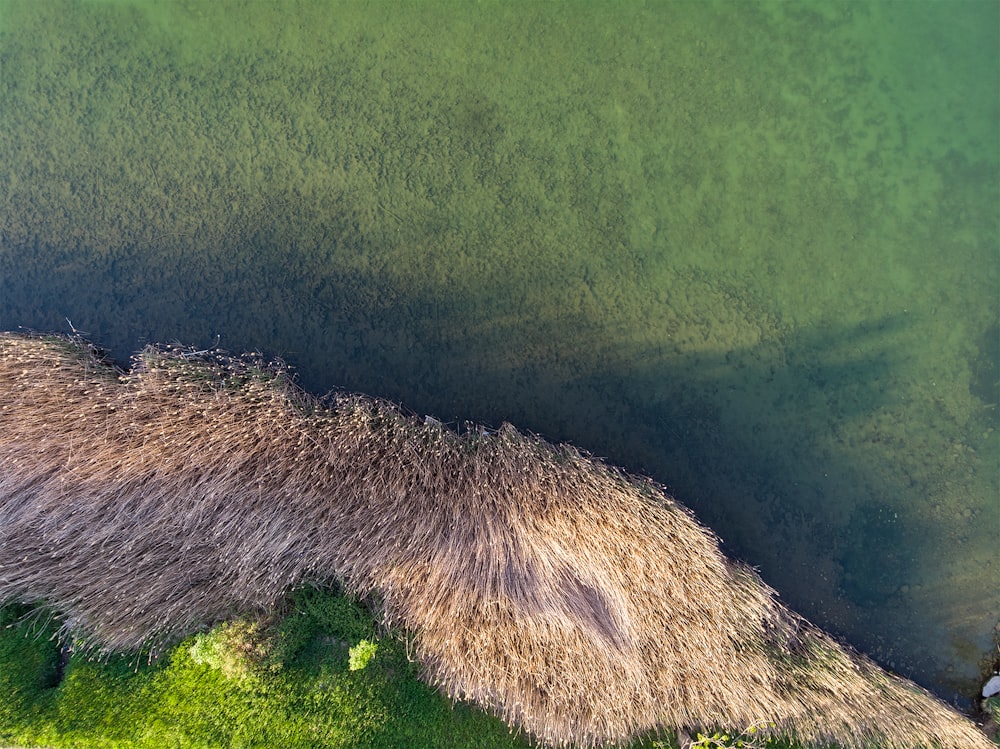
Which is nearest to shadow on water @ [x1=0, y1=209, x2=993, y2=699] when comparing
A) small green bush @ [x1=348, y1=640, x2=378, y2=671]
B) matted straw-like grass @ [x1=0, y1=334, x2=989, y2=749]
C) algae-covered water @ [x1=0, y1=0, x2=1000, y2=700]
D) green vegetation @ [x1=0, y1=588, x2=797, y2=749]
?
algae-covered water @ [x1=0, y1=0, x2=1000, y2=700]

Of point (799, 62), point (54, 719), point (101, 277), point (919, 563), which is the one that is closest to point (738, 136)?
point (799, 62)

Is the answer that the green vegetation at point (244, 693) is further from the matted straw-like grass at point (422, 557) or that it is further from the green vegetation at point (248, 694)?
the matted straw-like grass at point (422, 557)

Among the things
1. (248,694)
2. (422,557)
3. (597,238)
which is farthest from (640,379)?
(248,694)

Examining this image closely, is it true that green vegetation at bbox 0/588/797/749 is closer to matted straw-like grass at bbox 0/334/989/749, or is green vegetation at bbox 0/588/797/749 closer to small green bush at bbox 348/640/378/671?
small green bush at bbox 348/640/378/671

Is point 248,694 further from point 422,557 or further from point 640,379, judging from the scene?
point 640,379

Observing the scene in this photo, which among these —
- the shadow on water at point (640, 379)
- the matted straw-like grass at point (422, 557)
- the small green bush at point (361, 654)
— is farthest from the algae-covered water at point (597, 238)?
the small green bush at point (361, 654)

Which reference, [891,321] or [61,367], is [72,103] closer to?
[61,367]
